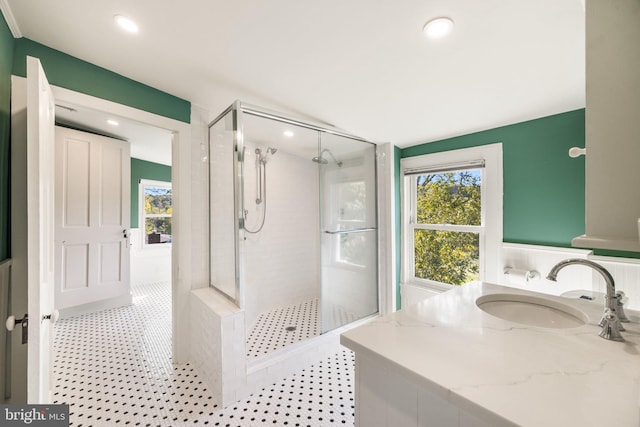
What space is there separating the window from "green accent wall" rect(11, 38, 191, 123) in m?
2.89

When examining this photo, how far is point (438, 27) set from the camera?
3.82 ft

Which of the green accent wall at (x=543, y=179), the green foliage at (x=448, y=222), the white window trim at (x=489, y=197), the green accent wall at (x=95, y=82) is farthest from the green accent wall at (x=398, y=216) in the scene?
the green accent wall at (x=95, y=82)

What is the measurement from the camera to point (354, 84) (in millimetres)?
1690

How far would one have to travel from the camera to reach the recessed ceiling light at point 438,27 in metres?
1.13

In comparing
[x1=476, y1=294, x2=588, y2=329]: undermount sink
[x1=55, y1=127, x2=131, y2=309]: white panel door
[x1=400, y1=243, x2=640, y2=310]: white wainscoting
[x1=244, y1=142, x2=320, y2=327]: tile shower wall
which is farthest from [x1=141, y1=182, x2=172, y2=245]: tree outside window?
[x1=400, y1=243, x2=640, y2=310]: white wainscoting

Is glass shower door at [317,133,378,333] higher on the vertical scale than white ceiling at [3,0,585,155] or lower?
lower

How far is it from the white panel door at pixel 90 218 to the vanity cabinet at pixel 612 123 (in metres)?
4.15

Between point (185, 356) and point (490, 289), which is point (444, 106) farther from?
point (185, 356)

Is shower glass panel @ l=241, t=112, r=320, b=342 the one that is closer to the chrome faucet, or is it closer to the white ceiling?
the white ceiling

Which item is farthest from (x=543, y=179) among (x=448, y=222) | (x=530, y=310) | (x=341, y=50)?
(x=341, y=50)

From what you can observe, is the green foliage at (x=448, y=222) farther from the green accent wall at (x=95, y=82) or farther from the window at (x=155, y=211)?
the window at (x=155, y=211)

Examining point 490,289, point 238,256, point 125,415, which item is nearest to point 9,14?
point 238,256

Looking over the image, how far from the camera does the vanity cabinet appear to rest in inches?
27.8

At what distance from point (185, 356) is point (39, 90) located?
6.65 feet
